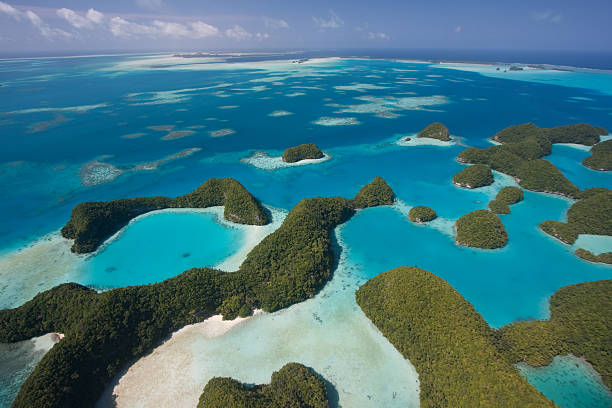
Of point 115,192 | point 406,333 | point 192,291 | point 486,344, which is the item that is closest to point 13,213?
point 115,192

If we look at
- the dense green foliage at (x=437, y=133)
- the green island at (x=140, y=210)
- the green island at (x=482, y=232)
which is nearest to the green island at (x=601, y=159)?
the dense green foliage at (x=437, y=133)

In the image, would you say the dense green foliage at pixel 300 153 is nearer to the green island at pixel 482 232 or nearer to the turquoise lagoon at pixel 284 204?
the turquoise lagoon at pixel 284 204

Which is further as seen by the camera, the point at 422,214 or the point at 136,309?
the point at 422,214

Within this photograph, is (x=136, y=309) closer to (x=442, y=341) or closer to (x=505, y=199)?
(x=442, y=341)

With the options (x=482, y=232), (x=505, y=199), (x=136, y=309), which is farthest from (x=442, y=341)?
(x=505, y=199)

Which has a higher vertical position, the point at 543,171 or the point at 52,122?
the point at 543,171

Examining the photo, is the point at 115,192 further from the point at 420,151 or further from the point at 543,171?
the point at 543,171

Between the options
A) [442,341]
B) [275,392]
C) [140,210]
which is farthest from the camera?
[140,210]
